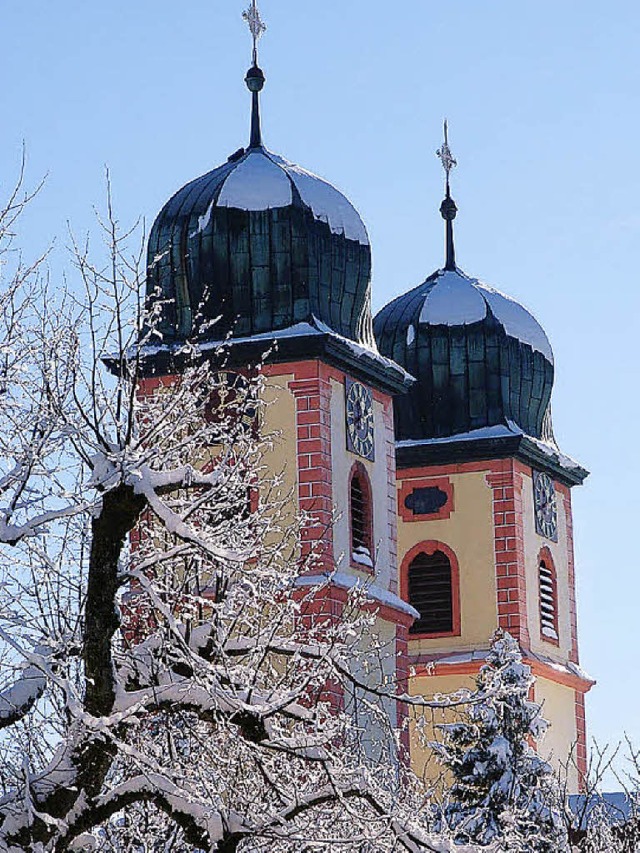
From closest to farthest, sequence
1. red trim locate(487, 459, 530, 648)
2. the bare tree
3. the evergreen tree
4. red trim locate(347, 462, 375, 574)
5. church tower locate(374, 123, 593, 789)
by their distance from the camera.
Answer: the bare tree < the evergreen tree < red trim locate(347, 462, 375, 574) < red trim locate(487, 459, 530, 648) < church tower locate(374, 123, 593, 789)

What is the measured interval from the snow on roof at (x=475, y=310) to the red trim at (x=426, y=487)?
2.86 meters

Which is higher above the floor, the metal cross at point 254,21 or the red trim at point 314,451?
the metal cross at point 254,21

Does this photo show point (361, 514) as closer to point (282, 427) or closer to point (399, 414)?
point (282, 427)

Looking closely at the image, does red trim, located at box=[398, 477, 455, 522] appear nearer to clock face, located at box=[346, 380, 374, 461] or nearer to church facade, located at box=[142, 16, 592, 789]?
church facade, located at box=[142, 16, 592, 789]

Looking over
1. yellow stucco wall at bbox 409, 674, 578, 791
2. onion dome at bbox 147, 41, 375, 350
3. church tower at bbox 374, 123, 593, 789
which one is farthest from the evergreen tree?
church tower at bbox 374, 123, 593, 789

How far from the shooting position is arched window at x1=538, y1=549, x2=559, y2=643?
4516 centimetres

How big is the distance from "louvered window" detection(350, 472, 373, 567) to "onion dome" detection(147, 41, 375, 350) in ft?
6.98

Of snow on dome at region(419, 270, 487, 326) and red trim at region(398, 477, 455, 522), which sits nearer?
red trim at region(398, 477, 455, 522)

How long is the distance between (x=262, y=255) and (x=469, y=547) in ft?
28.1

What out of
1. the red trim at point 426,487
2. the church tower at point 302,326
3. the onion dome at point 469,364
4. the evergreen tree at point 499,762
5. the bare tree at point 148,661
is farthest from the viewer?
the onion dome at point 469,364

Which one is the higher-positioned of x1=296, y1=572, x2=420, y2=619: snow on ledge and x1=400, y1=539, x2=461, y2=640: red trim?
x1=400, y1=539, x2=461, y2=640: red trim

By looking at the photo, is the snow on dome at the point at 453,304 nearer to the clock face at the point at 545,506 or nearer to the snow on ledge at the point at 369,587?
the clock face at the point at 545,506

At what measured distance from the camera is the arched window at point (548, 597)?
4516 cm

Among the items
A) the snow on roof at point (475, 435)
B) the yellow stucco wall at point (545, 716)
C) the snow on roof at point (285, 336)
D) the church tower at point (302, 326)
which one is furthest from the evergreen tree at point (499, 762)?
the snow on roof at point (475, 435)
